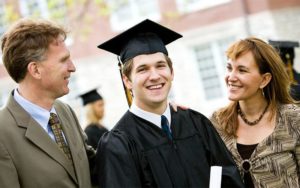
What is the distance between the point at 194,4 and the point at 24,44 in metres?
13.3

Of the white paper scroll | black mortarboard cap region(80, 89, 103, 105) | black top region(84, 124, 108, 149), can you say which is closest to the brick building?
black mortarboard cap region(80, 89, 103, 105)

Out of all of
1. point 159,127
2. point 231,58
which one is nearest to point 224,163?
point 159,127

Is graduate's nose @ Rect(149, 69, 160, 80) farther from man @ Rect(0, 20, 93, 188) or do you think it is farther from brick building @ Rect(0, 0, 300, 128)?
brick building @ Rect(0, 0, 300, 128)

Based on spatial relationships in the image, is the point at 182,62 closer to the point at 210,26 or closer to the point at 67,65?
the point at 210,26

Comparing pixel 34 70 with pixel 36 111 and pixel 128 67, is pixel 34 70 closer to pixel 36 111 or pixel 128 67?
pixel 36 111

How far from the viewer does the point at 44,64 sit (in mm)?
2850

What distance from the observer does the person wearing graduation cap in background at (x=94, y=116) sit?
6.62 m

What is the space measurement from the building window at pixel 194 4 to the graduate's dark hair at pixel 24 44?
1261 centimetres

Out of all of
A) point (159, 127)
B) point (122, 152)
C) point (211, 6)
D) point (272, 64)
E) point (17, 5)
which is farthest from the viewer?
point (17, 5)

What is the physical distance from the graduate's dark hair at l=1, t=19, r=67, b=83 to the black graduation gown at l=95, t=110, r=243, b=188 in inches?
23.7

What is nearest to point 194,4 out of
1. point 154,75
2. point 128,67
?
point 128,67

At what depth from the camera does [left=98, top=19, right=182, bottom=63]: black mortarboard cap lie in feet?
9.77

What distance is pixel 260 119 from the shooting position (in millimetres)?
3643

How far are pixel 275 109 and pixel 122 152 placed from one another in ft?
4.73
